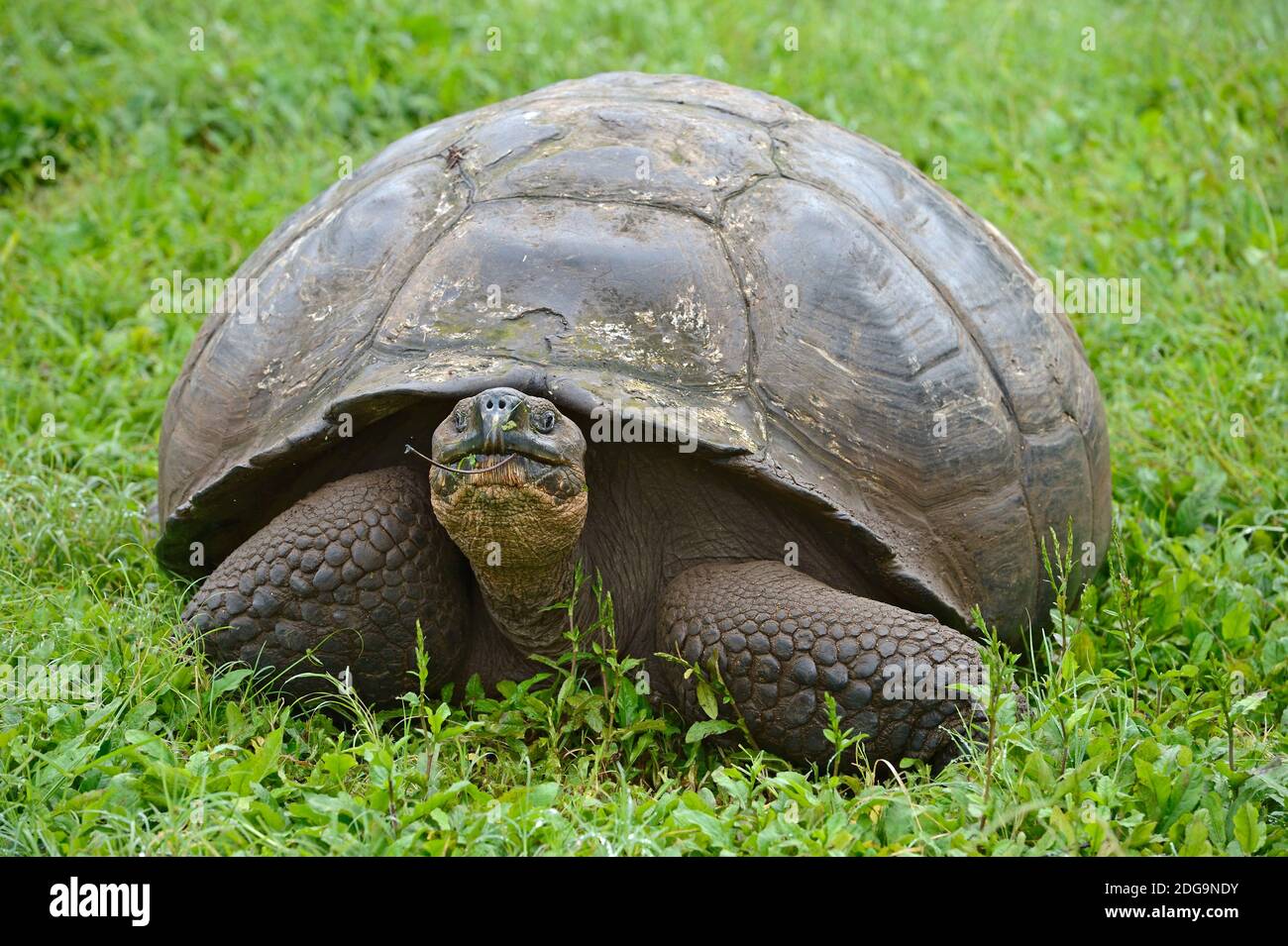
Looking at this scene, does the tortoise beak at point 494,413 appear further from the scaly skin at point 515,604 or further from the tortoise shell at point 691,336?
the tortoise shell at point 691,336

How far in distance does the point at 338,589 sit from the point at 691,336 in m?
1.10

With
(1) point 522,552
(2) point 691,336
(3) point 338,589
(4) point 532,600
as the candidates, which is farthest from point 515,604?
(2) point 691,336

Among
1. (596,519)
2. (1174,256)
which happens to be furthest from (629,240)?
(1174,256)

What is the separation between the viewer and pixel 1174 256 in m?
6.49

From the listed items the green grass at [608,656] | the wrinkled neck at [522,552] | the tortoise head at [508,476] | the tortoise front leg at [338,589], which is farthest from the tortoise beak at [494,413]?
the green grass at [608,656]

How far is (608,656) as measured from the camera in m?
3.71

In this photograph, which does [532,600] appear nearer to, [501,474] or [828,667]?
[501,474]

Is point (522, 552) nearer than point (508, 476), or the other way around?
point (508, 476)

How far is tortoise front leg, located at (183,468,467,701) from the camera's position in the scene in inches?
142

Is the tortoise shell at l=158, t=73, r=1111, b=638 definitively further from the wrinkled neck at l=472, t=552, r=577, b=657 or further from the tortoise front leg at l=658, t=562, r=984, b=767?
the wrinkled neck at l=472, t=552, r=577, b=657

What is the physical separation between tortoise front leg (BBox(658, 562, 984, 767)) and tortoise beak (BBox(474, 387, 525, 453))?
74 cm

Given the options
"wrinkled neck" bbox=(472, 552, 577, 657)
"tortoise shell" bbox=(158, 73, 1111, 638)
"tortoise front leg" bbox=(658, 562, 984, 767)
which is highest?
"tortoise shell" bbox=(158, 73, 1111, 638)

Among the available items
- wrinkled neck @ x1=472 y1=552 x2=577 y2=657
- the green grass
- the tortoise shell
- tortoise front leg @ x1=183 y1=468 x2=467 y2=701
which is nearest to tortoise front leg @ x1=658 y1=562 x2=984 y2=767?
the green grass
